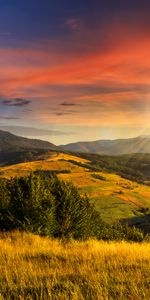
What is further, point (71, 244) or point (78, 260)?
point (71, 244)

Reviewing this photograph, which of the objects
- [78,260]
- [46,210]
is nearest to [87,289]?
[78,260]

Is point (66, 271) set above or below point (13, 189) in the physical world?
below

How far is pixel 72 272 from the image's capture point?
1045cm

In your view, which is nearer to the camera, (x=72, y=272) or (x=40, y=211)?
(x=72, y=272)

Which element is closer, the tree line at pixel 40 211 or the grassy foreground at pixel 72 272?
the grassy foreground at pixel 72 272

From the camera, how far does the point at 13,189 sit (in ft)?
75.9

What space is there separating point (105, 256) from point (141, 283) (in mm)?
3834

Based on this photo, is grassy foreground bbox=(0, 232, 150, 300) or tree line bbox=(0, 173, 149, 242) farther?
tree line bbox=(0, 173, 149, 242)

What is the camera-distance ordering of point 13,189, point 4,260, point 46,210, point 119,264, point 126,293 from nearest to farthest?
point 126,293, point 119,264, point 4,260, point 46,210, point 13,189

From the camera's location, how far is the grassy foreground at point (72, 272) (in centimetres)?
814

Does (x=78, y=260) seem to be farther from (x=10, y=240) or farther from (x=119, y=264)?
(x=10, y=240)

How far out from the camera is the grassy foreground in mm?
8142

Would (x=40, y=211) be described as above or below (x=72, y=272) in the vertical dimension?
above

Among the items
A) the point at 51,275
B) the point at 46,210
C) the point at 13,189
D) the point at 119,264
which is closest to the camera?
the point at 51,275
